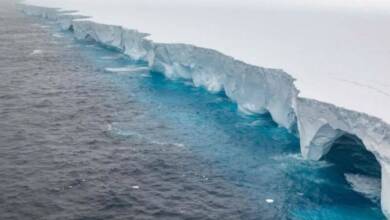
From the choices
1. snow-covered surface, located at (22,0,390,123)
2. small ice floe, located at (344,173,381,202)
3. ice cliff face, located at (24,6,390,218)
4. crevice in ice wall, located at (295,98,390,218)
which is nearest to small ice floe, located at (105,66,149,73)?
ice cliff face, located at (24,6,390,218)

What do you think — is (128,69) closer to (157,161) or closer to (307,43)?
(307,43)

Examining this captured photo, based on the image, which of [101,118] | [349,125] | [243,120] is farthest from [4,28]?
[349,125]

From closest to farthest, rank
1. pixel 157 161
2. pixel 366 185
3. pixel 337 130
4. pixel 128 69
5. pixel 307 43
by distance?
1. pixel 366 185
2. pixel 337 130
3. pixel 157 161
4. pixel 307 43
5. pixel 128 69

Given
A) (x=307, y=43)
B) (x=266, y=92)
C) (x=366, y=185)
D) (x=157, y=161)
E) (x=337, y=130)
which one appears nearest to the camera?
(x=366, y=185)

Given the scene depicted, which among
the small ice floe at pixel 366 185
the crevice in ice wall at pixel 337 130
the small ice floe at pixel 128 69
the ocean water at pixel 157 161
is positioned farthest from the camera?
the small ice floe at pixel 128 69

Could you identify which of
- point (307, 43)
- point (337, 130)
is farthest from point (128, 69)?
point (337, 130)

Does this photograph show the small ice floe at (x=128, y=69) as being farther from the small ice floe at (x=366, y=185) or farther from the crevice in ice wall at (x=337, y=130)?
the small ice floe at (x=366, y=185)

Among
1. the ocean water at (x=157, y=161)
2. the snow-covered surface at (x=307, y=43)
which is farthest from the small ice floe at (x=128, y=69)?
the ocean water at (x=157, y=161)
